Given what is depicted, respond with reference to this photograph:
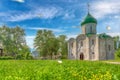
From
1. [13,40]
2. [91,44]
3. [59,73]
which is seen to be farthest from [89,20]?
[59,73]

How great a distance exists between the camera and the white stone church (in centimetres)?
5791

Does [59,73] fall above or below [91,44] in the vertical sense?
below

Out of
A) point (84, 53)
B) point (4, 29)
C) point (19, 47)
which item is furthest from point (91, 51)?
point (4, 29)

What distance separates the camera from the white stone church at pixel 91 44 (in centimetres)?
5791

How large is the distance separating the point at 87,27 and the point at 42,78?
5576 centimetres

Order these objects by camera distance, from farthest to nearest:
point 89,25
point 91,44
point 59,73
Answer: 1. point 89,25
2. point 91,44
3. point 59,73

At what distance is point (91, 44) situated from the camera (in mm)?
59031

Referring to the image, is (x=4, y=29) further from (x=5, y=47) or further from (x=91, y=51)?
(x=91, y=51)

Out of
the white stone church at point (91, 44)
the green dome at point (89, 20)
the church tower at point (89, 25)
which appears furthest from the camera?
the green dome at point (89, 20)

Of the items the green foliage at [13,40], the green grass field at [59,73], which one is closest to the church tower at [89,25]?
the green foliage at [13,40]

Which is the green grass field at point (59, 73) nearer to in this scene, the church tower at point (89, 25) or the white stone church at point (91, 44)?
the white stone church at point (91, 44)

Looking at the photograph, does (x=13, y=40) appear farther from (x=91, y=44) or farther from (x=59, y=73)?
(x=59, y=73)

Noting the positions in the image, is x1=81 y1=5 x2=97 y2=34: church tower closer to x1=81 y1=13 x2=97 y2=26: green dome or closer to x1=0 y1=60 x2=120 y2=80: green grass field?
x1=81 y1=13 x2=97 y2=26: green dome

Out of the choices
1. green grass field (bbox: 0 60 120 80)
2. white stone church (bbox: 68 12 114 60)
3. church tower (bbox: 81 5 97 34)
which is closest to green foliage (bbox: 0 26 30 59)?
white stone church (bbox: 68 12 114 60)
